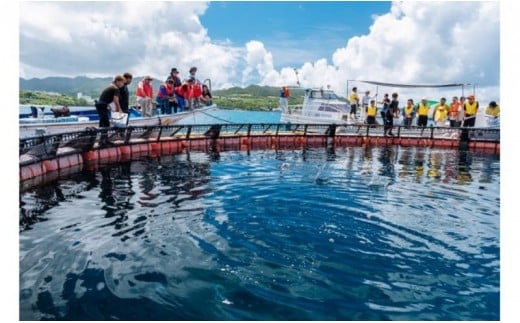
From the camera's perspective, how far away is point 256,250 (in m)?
5.21

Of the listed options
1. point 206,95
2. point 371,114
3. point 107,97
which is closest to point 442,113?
point 371,114

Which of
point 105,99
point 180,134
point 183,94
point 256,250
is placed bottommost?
point 256,250

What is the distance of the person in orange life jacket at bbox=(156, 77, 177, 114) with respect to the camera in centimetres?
1891

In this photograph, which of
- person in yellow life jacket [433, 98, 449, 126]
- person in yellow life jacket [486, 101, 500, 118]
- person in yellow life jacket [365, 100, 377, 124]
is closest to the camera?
person in yellow life jacket [486, 101, 500, 118]

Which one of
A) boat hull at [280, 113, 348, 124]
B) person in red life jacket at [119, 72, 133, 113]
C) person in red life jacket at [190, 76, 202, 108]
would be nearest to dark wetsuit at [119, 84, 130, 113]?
person in red life jacket at [119, 72, 133, 113]

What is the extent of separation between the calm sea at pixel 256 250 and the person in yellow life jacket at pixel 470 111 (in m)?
14.1

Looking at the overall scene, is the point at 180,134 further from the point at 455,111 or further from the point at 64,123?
the point at 455,111

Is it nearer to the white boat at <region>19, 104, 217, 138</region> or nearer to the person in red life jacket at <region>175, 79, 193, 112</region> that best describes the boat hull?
the person in red life jacket at <region>175, 79, 193, 112</region>

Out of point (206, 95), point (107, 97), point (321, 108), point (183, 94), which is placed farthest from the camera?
point (321, 108)

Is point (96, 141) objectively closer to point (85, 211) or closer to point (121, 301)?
point (85, 211)

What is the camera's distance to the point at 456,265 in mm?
4914

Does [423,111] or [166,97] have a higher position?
[166,97]

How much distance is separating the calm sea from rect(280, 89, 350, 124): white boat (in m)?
23.0

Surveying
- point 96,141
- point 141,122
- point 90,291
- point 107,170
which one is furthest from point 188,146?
point 90,291
